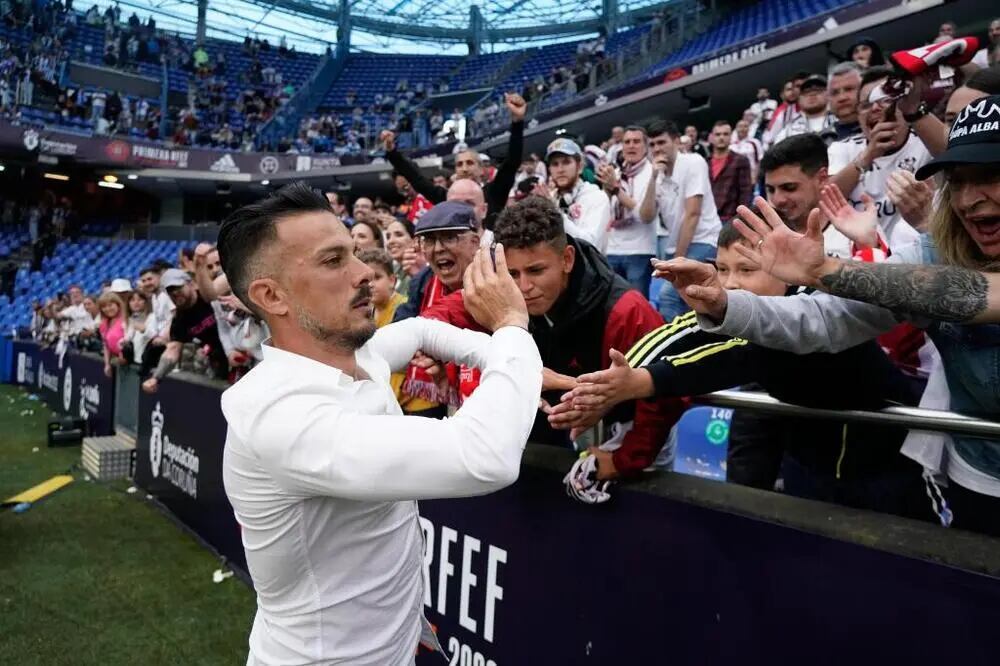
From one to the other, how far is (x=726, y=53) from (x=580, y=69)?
10.5 m

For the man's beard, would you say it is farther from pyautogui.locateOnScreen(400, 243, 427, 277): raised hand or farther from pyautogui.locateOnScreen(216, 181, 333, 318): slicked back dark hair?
pyautogui.locateOnScreen(400, 243, 427, 277): raised hand

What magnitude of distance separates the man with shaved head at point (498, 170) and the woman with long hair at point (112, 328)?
437 cm

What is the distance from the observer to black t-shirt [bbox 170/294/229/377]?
5.50 m

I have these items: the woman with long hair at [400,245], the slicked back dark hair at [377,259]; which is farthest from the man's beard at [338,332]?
the woman with long hair at [400,245]

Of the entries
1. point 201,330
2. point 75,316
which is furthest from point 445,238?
point 75,316

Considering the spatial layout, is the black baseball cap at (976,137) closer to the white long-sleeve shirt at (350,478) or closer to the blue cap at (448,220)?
the white long-sleeve shirt at (350,478)

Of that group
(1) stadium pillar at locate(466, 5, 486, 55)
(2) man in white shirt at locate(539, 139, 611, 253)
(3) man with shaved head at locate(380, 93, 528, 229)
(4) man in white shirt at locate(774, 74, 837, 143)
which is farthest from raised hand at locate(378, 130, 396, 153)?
(1) stadium pillar at locate(466, 5, 486, 55)

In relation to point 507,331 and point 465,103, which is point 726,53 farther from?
point 465,103

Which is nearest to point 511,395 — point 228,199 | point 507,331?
point 507,331

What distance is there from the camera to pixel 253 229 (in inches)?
66.0

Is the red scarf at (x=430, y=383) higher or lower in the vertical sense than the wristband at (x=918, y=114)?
Result: lower

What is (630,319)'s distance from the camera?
7.69 ft

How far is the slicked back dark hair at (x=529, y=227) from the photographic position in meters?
2.26

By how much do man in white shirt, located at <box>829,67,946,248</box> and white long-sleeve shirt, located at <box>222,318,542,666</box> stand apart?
1.74 meters
